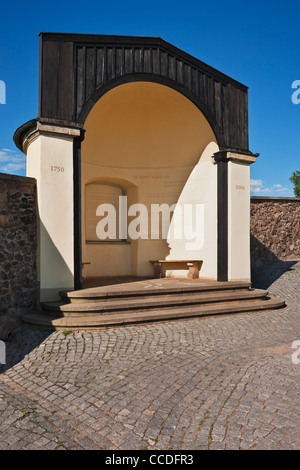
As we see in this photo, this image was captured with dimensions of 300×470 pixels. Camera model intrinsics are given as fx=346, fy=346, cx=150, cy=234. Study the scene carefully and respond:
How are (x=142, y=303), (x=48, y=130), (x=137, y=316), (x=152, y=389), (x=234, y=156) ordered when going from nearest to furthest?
(x=152, y=389) → (x=137, y=316) → (x=142, y=303) → (x=48, y=130) → (x=234, y=156)

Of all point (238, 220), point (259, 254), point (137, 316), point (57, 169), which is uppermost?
point (57, 169)

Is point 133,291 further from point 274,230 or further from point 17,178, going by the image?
point 274,230

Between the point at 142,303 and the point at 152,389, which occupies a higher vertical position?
the point at 142,303

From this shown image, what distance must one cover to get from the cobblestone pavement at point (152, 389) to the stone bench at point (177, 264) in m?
3.55

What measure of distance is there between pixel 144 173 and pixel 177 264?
2932 mm

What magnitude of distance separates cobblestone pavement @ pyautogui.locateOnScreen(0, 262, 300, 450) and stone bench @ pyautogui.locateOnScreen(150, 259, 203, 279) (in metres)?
3.55

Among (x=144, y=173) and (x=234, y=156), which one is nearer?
(x=234, y=156)

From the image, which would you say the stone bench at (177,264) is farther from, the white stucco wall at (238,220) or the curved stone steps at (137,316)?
the curved stone steps at (137,316)

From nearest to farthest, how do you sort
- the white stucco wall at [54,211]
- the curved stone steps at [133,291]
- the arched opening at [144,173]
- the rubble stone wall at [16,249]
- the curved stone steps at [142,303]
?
the curved stone steps at [142,303]
the rubble stone wall at [16,249]
the curved stone steps at [133,291]
the white stucco wall at [54,211]
the arched opening at [144,173]

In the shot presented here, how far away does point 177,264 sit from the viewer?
10172 millimetres

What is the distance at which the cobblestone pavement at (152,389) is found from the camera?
304 centimetres

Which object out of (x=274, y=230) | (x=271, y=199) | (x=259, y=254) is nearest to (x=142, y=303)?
(x=259, y=254)

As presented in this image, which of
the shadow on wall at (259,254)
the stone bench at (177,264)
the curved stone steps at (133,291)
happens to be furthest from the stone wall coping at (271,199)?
the curved stone steps at (133,291)

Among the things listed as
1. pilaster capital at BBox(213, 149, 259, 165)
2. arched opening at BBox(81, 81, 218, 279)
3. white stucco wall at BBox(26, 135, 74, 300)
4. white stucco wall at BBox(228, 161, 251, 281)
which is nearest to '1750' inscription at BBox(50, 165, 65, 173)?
white stucco wall at BBox(26, 135, 74, 300)
